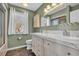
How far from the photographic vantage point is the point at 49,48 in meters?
1.07

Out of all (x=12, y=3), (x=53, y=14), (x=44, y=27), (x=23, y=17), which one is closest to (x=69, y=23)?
(x=53, y=14)

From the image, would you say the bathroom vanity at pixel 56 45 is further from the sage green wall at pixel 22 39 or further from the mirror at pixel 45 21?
the mirror at pixel 45 21

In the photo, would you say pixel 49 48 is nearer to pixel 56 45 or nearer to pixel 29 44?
Result: pixel 56 45

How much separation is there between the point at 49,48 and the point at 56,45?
17 centimetres

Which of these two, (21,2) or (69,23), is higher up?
(21,2)

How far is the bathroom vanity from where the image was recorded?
746 millimetres

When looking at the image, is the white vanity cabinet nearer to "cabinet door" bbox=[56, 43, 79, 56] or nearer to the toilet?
the toilet

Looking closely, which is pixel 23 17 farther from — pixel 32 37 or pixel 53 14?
pixel 53 14

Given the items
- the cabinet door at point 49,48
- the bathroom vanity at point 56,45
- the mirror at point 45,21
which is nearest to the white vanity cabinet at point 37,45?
the bathroom vanity at point 56,45

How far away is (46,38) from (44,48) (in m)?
0.19

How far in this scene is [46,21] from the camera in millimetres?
1517

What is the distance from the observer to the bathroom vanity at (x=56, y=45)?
0.75 meters

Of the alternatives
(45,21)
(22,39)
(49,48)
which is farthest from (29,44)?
(45,21)

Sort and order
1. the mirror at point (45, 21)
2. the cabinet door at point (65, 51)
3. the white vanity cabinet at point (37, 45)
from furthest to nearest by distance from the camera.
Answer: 1. the mirror at point (45, 21)
2. the white vanity cabinet at point (37, 45)
3. the cabinet door at point (65, 51)
